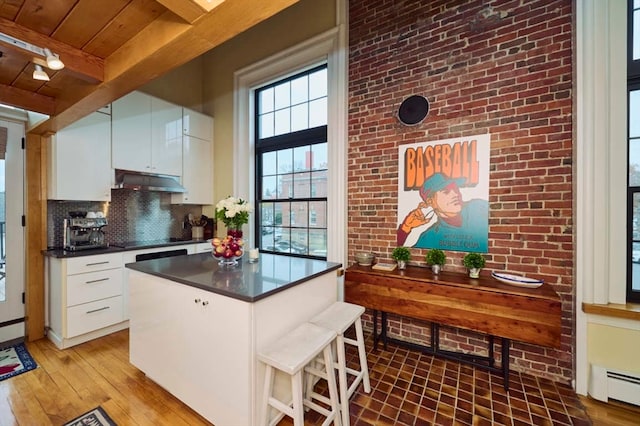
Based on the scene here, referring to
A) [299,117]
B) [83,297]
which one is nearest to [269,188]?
[299,117]

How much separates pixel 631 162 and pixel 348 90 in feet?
7.95

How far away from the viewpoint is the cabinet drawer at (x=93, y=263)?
2581mm

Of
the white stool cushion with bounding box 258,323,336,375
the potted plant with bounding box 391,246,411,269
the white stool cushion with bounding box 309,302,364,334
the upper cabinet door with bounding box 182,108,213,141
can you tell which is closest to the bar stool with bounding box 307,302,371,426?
the white stool cushion with bounding box 309,302,364,334

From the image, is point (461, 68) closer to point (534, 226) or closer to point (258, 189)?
point (534, 226)

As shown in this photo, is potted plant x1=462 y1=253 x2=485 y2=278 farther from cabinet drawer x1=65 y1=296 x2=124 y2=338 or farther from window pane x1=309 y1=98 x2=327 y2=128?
cabinet drawer x1=65 y1=296 x2=124 y2=338

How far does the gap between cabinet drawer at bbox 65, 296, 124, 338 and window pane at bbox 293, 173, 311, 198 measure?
2314mm

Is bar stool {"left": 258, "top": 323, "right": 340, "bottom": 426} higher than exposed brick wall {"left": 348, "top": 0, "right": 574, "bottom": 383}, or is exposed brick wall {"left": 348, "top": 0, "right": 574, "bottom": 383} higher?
exposed brick wall {"left": 348, "top": 0, "right": 574, "bottom": 383}

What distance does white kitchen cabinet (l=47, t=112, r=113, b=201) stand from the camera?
8.95ft

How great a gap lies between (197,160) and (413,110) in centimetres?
312

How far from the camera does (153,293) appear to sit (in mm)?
1915

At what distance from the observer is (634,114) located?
1.92 meters

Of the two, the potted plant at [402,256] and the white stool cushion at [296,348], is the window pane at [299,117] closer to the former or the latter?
the potted plant at [402,256]

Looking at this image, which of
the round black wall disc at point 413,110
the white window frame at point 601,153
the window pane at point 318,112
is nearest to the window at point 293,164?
the window pane at point 318,112


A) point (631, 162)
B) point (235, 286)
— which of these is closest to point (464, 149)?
point (631, 162)
